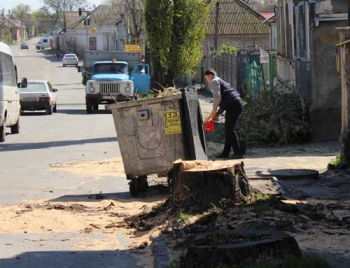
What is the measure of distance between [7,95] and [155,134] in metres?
11.9

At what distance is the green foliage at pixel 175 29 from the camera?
87.4ft

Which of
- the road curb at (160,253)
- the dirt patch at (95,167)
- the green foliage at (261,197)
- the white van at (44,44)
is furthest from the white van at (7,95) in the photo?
the white van at (44,44)

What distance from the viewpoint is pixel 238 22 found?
6034 centimetres

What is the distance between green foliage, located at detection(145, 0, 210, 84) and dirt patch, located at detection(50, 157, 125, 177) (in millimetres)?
10651

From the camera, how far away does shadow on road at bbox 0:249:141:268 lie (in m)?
7.83

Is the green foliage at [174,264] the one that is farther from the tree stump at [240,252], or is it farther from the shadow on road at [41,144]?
the shadow on road at [41,144]

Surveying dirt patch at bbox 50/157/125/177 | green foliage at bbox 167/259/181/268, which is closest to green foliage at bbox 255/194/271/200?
green foliage at bbox 167/259/181/268

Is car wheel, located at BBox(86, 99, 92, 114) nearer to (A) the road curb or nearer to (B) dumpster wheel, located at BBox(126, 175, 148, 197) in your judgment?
(B) dumpster wheel, located at BBox(126, 175, 148, 197)

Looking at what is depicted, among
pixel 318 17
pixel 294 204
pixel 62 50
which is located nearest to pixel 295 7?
pixel 318 17

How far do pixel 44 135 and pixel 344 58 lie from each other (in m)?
12.0

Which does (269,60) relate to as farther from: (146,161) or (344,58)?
(146,161)

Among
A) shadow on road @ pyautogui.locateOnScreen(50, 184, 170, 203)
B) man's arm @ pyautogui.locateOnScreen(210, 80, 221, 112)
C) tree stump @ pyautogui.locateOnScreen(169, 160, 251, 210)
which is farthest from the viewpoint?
man's arm @ pyautogui.locateOnScreen(210, 80, 221, 112)

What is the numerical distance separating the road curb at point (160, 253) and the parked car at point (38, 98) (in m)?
25.5

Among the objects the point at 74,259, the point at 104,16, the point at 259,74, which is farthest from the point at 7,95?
the point at 104,16
